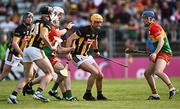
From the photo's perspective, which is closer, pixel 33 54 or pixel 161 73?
pixel 33 54

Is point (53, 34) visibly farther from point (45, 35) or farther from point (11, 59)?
point (11, 59)

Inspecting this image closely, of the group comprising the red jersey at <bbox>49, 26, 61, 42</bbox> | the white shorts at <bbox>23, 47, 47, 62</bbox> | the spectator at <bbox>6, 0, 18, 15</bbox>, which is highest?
the spectator at <bbox>6, 0, 18, 15</bbox>

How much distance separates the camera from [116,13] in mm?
35125

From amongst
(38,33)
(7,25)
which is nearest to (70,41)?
(38,33)

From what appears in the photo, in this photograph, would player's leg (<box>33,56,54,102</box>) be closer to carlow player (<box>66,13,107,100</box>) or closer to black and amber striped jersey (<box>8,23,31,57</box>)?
carlow player (<box>66,13,107,100</box>)

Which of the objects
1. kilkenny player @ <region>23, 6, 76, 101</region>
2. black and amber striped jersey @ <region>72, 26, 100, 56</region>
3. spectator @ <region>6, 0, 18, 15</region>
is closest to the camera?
kilkenny player @ <region>23, 6, 76, 101</region>

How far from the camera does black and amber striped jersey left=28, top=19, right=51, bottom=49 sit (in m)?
18.1

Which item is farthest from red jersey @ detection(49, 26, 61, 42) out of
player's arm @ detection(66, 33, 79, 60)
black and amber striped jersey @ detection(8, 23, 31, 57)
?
black and amber striped jersey @ detection(8, 23, 31, 57)

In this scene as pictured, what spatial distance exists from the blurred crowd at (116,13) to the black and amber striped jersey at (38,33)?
47.1 feet

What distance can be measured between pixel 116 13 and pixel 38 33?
17.2 m

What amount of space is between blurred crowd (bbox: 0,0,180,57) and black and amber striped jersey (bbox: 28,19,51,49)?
47.1 ft

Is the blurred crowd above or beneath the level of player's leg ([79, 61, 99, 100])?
above

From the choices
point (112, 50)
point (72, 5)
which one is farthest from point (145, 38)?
point (72, 5)

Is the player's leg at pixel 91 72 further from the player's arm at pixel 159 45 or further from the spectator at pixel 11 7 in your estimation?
the spectator at pixel 11 7
